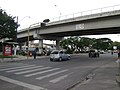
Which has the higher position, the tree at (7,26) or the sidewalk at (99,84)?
the tree at (7,26)

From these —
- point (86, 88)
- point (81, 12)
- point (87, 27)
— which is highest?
point (81, 12)

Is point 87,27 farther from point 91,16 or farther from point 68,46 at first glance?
point 68,46

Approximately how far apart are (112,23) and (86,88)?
2815 centimetres

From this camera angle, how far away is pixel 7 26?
5441cm

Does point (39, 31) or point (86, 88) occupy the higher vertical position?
point (39, 31)

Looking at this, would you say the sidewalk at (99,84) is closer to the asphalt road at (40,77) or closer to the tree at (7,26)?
the asphalt road at (40,77)

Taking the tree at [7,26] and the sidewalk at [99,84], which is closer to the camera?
the sidewalk at [99,84]

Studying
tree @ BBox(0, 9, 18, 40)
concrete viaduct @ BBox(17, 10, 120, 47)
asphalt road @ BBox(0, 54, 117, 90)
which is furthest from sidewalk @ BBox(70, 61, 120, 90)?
tree @ BBox(0, 9, 18, 40)

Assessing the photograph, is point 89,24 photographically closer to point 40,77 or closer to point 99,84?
point 40,77

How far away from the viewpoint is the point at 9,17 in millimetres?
54906

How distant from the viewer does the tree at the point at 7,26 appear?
174 ft

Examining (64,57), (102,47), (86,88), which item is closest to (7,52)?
(64,57)

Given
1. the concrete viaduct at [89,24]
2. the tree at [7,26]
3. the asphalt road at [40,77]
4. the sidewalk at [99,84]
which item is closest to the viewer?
the sidewalk at [99,84]

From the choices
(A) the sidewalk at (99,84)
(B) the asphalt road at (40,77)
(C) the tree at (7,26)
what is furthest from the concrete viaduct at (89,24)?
(A) the sidewalk at (99,84)
